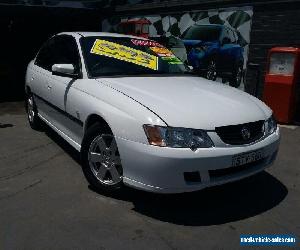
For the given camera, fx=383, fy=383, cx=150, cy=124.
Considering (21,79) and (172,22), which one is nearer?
(172,22)

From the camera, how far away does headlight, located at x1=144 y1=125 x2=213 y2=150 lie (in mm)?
3119

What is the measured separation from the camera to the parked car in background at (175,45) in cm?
931

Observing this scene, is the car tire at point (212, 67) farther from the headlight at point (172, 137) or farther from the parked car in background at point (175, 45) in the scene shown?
the headlight at point (172, 137)

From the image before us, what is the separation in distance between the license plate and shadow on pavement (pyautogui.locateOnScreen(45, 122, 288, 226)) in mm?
486

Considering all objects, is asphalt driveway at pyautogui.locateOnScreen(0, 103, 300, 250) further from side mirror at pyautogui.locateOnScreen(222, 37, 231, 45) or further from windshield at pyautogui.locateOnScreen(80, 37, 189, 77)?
side mirror at pyautogui.locateOnScreen(222, 37, 231, 45)

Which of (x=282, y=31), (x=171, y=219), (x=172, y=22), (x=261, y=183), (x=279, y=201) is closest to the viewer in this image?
(x=171, y=219)

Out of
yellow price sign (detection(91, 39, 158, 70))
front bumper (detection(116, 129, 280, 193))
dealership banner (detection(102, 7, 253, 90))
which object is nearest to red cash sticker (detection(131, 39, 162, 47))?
yellow price sign (detection(91, 39, 158, 70))

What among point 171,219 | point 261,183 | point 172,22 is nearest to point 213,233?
point 171,219

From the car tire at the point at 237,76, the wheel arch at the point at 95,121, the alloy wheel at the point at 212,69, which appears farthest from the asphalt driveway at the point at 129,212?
the alloy wheel at the point at 212,69

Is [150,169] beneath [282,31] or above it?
beneath

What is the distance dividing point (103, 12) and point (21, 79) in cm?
343

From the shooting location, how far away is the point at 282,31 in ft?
25.4

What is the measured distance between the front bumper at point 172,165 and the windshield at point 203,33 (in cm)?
585

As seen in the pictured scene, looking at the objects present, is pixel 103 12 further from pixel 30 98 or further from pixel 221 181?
pixel 221 181
